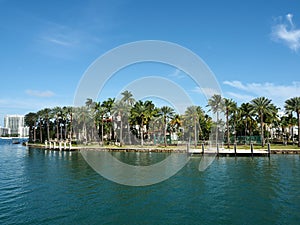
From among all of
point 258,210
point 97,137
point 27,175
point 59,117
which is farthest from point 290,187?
point 59,117

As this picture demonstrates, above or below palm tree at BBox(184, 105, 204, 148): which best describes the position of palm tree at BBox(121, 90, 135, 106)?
above

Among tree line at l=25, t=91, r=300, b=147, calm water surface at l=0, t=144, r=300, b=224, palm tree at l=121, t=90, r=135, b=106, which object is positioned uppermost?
palm tree at l=121, t=90, r=135, b=106

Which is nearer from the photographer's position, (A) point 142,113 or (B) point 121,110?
(A) point 142,113

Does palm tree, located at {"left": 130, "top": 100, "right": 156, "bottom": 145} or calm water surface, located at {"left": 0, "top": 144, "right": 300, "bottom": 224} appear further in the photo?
palm tree, located at {"left": 130, "top": 100, "right": 156, "bottom": 145}

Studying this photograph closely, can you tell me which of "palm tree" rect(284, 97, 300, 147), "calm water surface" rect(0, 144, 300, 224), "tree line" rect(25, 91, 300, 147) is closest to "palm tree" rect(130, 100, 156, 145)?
"tree line" rect(25, 91, 300, 147)

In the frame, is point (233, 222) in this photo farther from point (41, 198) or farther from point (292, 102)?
point (292, 102)

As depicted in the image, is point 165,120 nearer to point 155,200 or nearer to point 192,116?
point 192,116

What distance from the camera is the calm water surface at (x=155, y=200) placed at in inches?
766

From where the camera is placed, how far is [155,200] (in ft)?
79.1

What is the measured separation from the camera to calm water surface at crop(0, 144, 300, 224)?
19469 mm

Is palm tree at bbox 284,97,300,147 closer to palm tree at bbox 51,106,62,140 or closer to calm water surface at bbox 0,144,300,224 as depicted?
calm water surface at bbox 0,144,300,224

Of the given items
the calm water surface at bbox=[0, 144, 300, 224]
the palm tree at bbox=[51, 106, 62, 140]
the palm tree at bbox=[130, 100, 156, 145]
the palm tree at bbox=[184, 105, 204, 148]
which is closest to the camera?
the calm water surface at bbox=[0, 144, 300, 224]

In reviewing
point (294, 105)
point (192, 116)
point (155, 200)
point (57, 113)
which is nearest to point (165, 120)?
point (192, 116)

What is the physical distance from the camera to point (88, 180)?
109 feet
